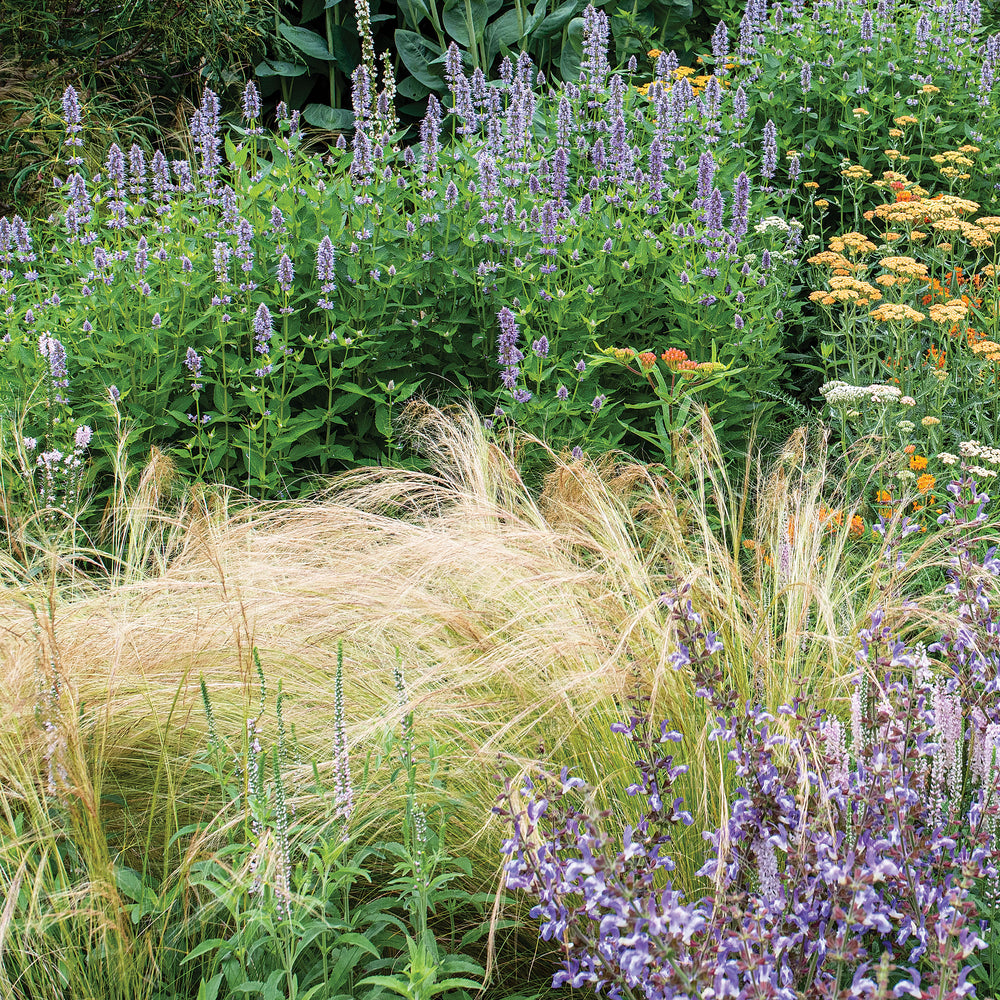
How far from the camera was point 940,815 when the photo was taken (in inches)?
78.5

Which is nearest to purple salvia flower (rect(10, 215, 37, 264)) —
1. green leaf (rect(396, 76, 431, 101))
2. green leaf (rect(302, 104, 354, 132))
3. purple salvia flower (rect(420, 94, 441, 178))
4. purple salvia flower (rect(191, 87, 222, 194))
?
purple salvia flower (rect(191, 87, 222, 194))

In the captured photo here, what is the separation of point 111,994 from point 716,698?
3.90 feet

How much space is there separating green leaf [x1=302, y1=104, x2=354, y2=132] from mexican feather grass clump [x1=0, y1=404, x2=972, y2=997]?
5698 millimetres

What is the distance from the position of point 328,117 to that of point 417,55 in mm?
800

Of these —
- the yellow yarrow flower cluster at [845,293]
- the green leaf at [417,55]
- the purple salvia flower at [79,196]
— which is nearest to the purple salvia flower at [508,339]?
the yellow yarrow flower cluster at [845,293]

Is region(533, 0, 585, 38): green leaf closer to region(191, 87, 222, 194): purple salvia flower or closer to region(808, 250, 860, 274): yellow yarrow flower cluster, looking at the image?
region(191, 87, 222, 194): purple salvia flower

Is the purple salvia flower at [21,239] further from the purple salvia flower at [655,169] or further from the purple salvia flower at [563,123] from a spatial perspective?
the purple salvia flower at [655,169]

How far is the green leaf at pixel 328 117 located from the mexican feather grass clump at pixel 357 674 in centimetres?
570

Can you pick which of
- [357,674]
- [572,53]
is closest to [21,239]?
[357,674]

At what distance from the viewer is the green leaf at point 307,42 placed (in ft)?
27.0

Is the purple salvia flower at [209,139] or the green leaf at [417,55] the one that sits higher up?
the green leaf at [417,55]

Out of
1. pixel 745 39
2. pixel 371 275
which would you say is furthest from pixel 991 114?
pixel 371 275

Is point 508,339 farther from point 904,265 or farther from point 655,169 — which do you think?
point 904,265

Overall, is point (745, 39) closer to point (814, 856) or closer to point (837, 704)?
point (837, 704)
